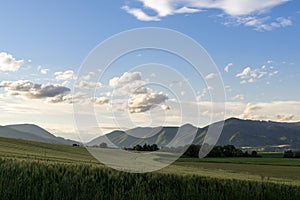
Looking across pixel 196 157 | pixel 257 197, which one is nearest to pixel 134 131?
pixel 257 197

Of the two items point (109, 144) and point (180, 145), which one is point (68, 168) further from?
point (180, 145)

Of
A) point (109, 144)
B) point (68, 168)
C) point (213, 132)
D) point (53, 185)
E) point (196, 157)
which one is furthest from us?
point (196, 157)

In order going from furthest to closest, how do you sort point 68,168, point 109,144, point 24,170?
point 109,144 → point 68,168 → point 24,170

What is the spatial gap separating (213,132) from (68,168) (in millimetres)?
7415

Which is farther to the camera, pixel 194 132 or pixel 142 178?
pixel 194 132

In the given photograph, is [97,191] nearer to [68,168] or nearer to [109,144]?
[68,168]

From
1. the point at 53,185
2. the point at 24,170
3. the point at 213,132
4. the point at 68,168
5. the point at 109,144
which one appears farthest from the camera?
the point at 213,132

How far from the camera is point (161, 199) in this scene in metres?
12.4

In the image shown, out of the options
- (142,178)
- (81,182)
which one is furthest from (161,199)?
(81,182)

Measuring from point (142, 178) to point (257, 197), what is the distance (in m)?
3.89

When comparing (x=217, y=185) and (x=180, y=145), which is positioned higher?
(x=180, y=145)

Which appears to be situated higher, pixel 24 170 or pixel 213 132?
pixel 213 132

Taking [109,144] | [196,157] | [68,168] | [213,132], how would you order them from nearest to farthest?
[68,168] → [109,144] → [213,132] → [196,157]

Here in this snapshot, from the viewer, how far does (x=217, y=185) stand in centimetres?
1438
